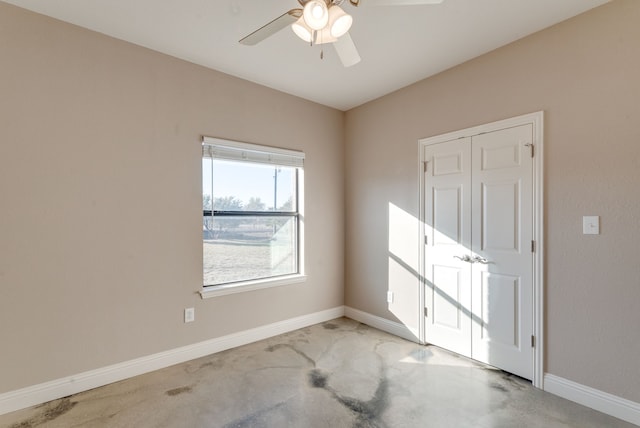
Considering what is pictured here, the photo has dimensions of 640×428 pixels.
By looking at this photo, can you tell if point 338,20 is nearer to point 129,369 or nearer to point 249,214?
point 249,214

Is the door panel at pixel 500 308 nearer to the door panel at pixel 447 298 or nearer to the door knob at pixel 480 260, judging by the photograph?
the door knob at pixel 480 260

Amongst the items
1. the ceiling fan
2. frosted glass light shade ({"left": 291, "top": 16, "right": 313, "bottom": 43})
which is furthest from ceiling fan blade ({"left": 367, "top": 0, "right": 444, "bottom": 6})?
frosted glass light shade ({"left": 291, "top": 16, "right": 313, "bottom": 43})

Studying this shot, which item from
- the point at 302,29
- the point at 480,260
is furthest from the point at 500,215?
the point at 302,29

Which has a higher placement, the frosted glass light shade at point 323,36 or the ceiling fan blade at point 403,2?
the ceiling fan blade at point 403,2

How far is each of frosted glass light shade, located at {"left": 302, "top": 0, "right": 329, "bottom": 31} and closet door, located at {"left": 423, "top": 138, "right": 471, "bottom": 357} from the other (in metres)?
1.82

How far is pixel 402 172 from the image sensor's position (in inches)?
131

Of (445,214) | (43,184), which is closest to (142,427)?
(43,184)

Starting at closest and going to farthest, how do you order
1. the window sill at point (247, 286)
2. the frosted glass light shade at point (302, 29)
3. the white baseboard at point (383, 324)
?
the frosted glass light shade at point (302, 29) → the window sill at point (247, 286) → the white baseboard at point (383, 324)

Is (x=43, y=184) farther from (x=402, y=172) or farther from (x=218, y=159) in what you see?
(x=402, y=172)

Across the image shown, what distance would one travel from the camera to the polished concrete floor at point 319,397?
196cm

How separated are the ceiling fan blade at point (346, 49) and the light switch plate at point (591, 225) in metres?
1.93

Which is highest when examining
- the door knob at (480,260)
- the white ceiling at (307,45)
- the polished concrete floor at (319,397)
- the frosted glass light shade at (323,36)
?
the white ceiling at (307,45)

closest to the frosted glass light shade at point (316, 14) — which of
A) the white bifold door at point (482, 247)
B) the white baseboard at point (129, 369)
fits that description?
the white bifold door at point (482, 247)

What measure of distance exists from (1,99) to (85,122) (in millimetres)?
450
